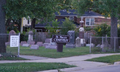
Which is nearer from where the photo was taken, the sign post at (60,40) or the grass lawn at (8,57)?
the grass lawn at (8,57)

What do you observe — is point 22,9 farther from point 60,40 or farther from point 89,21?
point 89,21

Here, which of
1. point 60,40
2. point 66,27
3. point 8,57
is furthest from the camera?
point 66,27

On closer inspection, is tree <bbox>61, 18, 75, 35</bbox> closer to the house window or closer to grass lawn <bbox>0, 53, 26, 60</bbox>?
the house window

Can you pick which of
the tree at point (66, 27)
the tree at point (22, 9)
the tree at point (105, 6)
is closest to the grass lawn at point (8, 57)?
the tree at point (22, 9)

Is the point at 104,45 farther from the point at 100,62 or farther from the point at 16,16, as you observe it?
the point at 16,16

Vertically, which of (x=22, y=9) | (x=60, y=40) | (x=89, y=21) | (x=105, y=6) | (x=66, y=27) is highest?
(x=105, y=6)

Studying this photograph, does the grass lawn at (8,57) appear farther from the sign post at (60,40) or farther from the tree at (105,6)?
the tree at (105,6)

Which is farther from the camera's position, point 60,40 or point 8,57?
point 60,40

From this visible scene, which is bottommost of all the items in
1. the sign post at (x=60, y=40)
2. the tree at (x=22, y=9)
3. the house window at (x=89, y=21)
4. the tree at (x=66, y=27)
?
the sign post at (x=60, y=40)

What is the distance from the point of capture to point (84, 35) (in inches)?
1438

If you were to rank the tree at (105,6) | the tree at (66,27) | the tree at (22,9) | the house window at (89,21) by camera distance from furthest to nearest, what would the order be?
the house window at (89,21)
the tree at (66,27)
the tree at (105,6)
the tree at (22,9)

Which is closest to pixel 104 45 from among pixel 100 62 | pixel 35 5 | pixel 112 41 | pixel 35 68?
pixel 112 41

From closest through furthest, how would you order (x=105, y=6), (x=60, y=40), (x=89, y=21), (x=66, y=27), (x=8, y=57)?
(x=8, y=57) → (x=60, y=40) → (x=105, y=6) → (x=66, y=27) → (x=89, y=21)

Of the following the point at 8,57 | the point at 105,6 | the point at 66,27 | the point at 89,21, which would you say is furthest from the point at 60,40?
the point at 89,21
